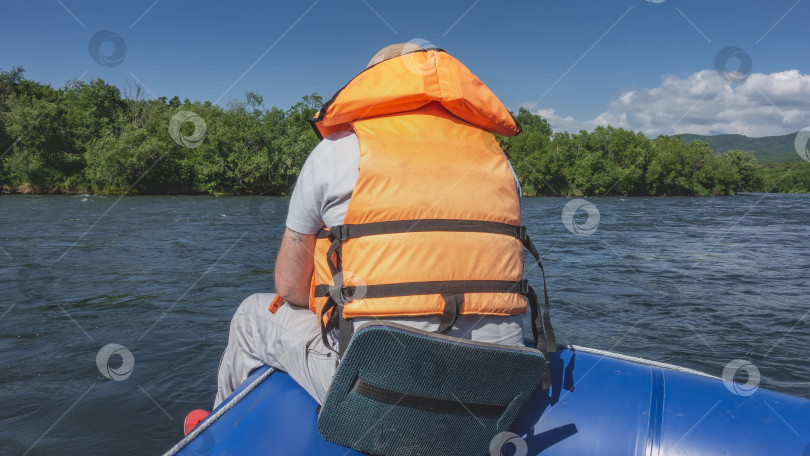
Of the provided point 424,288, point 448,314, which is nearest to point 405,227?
point 424,288

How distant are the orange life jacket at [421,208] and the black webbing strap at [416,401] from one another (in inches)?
9.5

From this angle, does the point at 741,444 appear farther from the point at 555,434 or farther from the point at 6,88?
the point at 6,88

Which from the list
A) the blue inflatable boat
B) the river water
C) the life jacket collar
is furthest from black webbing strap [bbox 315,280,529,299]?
A: the river water

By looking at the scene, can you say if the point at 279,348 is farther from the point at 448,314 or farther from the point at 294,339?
the point at 448,314

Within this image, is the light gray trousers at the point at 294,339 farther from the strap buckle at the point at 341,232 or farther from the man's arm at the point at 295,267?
the strap buckle at the point at 341,232

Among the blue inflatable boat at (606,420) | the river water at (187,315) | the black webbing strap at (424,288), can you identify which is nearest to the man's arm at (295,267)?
the black webbing strap at (424,288)

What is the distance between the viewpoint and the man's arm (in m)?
2.18

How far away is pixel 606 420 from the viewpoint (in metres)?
2.11

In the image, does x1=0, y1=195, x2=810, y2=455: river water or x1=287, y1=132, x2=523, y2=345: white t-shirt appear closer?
x1=287, y1=132, x2=523, y2=345: white t-shirt

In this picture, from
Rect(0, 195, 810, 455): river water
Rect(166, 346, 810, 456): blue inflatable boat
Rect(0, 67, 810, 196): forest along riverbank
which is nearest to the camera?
Rect(166, 346, 810, 456): blue inflatable boat

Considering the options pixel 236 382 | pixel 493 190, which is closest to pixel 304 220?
pixel 493 190

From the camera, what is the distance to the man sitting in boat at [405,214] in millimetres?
1873

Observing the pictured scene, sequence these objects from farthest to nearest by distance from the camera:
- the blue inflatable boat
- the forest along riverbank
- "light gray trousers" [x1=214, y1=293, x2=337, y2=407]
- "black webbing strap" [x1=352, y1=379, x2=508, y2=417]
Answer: the forest along riverbank, "light gray trousers" [x1=214, y1=293, x2=337, y2=407], the blue inflatable boat, "black webbing strap" [x1=352, y1=379, x2=508, y2=417]

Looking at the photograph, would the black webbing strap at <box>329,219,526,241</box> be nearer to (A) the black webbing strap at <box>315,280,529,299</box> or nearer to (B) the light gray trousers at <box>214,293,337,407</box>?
(A) the black webbing strap at <box>315,280,529,299</box>
